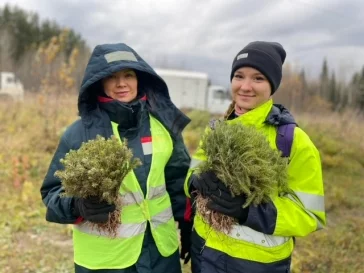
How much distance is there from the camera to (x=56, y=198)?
2.29 m

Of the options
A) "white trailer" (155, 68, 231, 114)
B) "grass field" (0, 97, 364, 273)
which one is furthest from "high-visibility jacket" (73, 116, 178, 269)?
"white trailer" (155, 68, 231, 114)

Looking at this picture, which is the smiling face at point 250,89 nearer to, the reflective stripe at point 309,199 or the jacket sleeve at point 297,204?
the jacket sleeve at point 297,204

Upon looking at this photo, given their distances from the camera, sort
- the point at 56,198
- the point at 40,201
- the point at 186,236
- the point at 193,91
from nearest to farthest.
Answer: the point at 56,198 → the point at 186,236 → the point at 40,201 → the point at 193,91

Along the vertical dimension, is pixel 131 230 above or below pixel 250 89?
below

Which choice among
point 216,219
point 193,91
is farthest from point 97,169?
point 193,91

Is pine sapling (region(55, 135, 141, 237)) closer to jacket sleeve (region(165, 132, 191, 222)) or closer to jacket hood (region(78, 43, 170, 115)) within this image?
jacket hood (region(78, 43, 170, 115))

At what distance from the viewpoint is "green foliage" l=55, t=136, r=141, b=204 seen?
185 cm

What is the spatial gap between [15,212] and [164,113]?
14.8 ft

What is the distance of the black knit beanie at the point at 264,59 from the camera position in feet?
7.23

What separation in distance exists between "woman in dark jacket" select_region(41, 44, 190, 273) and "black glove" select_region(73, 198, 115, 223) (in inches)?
3.2

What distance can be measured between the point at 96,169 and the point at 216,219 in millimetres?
701

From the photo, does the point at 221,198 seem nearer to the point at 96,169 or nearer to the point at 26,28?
the point at 96,169

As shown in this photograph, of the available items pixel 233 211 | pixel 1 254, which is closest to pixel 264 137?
pixel 233 211

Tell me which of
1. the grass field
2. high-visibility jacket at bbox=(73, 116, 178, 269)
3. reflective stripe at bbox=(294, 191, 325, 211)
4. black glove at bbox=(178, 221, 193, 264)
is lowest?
the grass field
